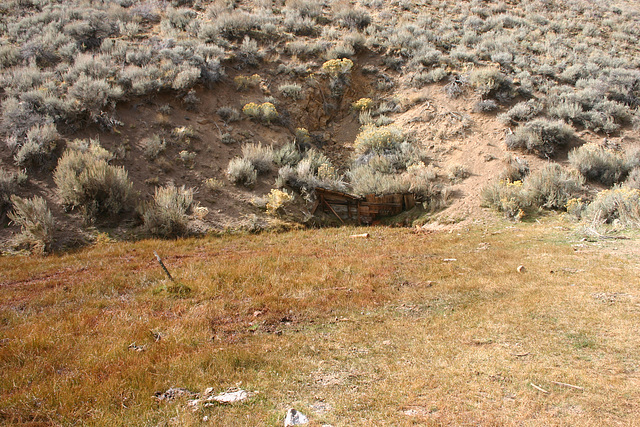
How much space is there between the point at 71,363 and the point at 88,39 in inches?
765

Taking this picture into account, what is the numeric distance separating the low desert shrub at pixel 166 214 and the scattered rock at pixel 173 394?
7583mm

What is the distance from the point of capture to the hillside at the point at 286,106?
38.3 ft

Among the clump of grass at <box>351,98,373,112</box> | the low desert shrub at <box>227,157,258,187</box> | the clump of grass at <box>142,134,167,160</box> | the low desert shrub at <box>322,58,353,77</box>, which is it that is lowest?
the low desert shrub at <box>227,157,258,187</box>

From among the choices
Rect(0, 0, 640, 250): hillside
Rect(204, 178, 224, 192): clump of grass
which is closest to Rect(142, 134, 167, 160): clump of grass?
Rect(0, 0, 640, 250): hillside

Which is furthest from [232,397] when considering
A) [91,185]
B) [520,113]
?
[520,113]

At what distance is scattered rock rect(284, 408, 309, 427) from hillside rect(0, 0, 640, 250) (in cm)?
849

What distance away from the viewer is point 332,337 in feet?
16.7

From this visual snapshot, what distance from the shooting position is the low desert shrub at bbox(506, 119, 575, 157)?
48.8 ft

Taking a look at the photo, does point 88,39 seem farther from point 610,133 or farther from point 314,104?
point 610,133

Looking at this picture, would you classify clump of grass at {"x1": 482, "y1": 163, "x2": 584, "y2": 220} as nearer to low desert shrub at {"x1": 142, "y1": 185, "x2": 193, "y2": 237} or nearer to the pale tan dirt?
the pale tan dirt

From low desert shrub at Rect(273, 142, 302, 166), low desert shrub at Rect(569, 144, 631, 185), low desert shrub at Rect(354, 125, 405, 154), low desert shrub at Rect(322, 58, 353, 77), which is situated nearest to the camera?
low desert shrub at Rect(569, 144, 631, 185)

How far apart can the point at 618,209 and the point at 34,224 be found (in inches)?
618

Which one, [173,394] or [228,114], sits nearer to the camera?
[173,394]

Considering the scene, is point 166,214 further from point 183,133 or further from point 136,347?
point 136,347
